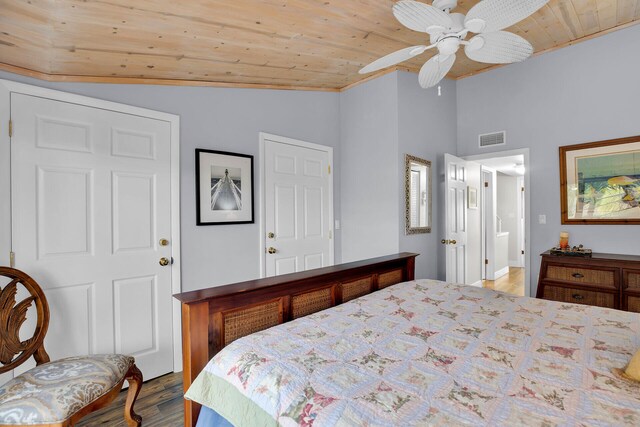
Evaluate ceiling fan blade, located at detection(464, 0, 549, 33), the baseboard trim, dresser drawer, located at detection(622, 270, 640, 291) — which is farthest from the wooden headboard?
the baseboard trim

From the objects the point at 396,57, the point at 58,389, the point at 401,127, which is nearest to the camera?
the point at 58,389

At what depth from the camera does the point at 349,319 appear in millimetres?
1554

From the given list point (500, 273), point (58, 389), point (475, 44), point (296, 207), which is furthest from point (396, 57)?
point (500, 273)

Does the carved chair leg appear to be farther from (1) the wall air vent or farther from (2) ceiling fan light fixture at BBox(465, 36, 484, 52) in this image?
(1) the wall air vent

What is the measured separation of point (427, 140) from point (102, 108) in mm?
3157

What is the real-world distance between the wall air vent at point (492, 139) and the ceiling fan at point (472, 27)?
216 centimetres

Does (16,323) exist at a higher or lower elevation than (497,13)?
lower

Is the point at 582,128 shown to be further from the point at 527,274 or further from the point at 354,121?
the point at 354,121

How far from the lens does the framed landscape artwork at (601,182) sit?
3.06 m

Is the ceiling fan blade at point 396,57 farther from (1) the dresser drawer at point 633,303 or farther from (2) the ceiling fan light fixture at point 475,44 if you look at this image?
(1) the dresser drawer at point 633,303

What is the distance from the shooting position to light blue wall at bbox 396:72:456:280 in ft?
11.2

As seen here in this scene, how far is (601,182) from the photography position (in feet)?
10.5

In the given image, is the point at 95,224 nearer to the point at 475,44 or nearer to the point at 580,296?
the point at 475,44

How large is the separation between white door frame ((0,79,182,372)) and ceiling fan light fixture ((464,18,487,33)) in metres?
2.12
